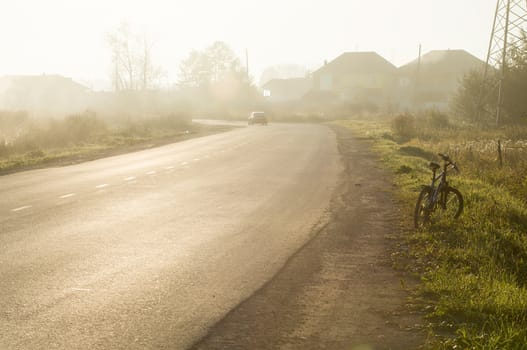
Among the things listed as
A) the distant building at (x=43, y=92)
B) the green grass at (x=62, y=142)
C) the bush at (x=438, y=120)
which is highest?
the distant building at (x=43, y=92)

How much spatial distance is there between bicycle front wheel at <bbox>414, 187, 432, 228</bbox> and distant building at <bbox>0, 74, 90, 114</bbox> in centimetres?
10424

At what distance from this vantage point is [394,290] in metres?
6.65

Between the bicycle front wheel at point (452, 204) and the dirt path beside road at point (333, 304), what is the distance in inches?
37.2

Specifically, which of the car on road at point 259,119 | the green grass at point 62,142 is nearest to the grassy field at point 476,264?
the green grass at point 62,142

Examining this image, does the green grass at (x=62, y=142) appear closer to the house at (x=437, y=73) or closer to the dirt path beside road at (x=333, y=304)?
the dirt path beside road at (x=333, y=304)

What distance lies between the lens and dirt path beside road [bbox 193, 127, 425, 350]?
518 cm

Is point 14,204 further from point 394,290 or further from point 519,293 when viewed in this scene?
point 519,293

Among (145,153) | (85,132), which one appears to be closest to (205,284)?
(145,153)

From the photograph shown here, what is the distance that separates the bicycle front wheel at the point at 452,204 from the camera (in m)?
9.85

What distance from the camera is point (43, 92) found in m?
113

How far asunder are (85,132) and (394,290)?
3144 centimetres

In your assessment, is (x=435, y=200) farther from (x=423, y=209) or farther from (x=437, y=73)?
(x=437, y=73)

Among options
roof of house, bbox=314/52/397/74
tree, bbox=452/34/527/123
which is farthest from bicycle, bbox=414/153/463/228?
roof of house, bbox=314/52/397/74

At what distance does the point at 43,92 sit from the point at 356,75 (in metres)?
61.1
